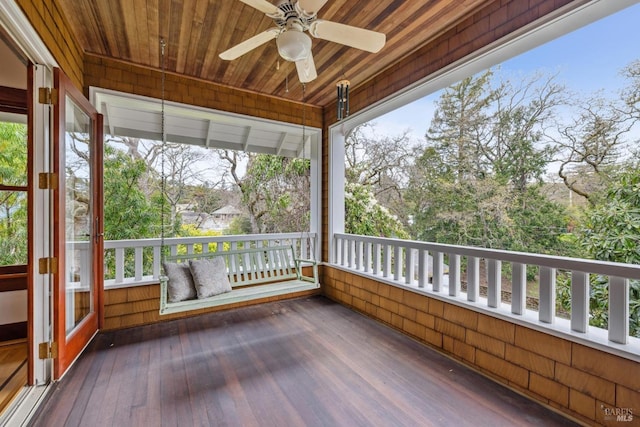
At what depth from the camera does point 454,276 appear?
8.65ft

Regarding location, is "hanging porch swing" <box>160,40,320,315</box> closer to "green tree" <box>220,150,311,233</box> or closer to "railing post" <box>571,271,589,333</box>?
"railing post" <box>571,271,589,333</box>

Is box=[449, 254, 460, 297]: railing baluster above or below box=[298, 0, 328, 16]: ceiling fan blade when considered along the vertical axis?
below

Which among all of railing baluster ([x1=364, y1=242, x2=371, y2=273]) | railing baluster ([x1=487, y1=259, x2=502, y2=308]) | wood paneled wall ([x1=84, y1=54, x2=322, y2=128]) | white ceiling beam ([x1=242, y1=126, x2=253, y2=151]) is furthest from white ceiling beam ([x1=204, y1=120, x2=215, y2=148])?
railing baluster ([x1=487, y1=259, x2=502, y2=308])

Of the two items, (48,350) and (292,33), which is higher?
(292,33)

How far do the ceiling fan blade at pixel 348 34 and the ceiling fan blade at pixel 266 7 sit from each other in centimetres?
23

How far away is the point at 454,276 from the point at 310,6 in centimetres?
251

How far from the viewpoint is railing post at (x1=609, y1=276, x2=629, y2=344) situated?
1629 millimetres

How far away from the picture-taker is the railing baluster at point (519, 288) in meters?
2.13

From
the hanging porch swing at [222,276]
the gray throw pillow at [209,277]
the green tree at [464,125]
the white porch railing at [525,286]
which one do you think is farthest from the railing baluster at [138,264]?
the green tree at [464,125]

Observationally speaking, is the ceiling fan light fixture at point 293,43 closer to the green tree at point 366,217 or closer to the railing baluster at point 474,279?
the railing baluster at point 474,279

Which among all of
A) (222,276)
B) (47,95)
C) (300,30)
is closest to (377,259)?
(222,276)

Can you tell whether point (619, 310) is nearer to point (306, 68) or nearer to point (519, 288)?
point (519, 288)

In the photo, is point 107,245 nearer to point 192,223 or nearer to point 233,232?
point 192,223

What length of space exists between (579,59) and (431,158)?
93.7 inches
